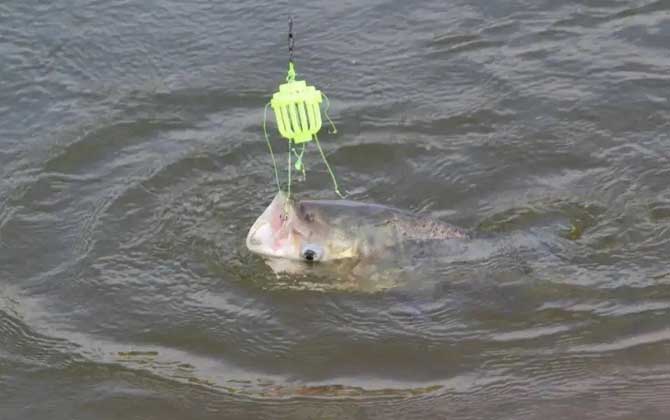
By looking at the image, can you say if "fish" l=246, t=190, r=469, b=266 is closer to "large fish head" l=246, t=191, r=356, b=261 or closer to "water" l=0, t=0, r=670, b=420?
"large fish head" l=246, t=191, r=356, b=261

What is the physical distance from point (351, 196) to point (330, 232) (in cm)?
105

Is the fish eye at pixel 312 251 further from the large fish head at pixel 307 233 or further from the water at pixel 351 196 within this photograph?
the water at pixel 351 196

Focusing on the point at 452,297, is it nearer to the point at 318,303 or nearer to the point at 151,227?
the point at 318,303

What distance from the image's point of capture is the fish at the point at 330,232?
595 centimetres

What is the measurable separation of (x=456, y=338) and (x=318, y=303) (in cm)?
86

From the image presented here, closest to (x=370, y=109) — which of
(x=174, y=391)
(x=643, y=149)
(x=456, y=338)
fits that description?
(x=643, y=149)

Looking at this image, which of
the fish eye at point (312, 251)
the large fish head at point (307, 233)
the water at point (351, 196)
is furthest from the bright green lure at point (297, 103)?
the water at point (351, 196)

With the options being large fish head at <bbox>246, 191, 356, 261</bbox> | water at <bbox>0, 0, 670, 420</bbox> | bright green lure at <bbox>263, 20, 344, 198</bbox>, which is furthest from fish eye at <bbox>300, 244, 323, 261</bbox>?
bright green lure at <bbox>263, 20, 344, 198</bbox>

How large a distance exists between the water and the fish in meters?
0.22

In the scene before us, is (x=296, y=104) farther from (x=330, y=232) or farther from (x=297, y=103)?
(x=330, y=232)

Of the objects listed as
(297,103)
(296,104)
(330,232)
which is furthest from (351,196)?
(297,103)

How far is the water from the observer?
528 cm

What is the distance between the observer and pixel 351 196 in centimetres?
696

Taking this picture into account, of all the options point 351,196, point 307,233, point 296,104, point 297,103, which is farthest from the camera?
point 351,196
